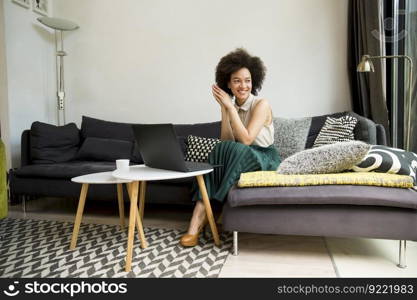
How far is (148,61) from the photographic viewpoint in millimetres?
3287

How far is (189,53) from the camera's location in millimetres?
3172

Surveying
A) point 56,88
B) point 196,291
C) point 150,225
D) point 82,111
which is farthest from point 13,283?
point 56,88

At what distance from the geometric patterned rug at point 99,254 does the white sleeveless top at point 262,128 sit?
24.6 inches

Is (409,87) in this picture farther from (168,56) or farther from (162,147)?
(168,56)

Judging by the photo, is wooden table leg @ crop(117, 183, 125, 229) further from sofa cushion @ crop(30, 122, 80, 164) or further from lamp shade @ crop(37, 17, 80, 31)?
lamp shade @ crop(37, 17, 80, 31)

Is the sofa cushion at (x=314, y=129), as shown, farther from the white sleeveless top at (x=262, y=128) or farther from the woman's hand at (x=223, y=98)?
the woman's hand at (x=223, y=98)

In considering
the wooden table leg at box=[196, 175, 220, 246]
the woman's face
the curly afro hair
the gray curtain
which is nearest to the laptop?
the wooden table leg at box=[196, 175, 220, 246]

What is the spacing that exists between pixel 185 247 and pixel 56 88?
2698 mm

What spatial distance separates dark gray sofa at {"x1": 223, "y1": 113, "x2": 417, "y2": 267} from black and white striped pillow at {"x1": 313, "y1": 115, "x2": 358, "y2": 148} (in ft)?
2.56

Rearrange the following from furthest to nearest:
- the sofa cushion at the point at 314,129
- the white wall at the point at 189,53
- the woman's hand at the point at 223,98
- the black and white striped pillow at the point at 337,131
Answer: the white wall at the point at 189,53, the sofa cushion at the point at 314,129, the black and white striped pillow at the point at 337,131, the woman's hand at the point at 223,98

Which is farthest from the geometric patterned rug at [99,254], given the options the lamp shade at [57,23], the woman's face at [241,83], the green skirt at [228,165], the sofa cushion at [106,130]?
the lamp shade at [57,23]

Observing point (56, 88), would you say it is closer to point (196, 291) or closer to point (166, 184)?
point (166, 184)

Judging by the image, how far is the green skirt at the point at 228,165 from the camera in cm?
174

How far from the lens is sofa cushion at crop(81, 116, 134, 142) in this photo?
2963 mm
